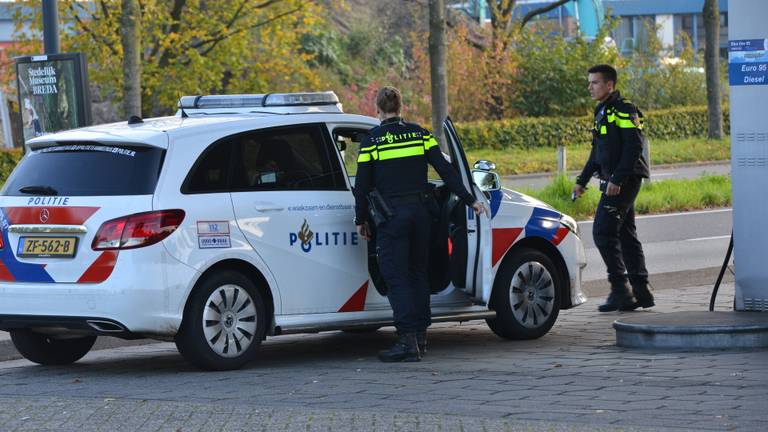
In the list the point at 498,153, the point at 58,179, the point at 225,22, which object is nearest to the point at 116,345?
the point at 58,179

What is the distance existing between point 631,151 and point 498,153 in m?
24.7

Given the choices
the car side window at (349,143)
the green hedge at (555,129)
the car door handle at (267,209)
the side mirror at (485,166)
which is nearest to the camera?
the car door handle at (267,209)

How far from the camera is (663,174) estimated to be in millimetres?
30047

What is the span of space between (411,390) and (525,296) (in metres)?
2.22

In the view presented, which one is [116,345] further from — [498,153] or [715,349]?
[498,153]

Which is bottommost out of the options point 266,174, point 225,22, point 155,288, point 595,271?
point 595,271

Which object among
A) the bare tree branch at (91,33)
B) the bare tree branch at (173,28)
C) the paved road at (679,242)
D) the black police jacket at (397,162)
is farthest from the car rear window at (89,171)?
the bare tree branch at (173,28)

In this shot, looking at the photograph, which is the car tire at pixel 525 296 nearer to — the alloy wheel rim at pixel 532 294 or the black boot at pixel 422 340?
the alloy wheel rim at pixel 532 294

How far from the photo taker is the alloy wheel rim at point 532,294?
9.04 m

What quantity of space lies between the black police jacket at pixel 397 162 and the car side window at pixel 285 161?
0.34 meters

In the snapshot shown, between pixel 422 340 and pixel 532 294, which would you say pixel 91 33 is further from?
pixel 422 340

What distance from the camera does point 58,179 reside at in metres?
7.89

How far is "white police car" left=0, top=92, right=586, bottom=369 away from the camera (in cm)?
750

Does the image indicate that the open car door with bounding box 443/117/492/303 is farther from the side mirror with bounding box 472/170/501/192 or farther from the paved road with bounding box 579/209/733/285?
the paved road with bounding box 579/209/733/285
